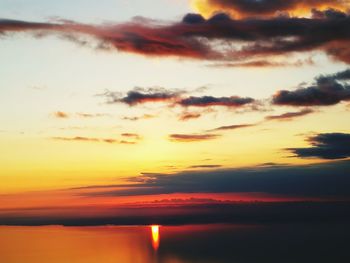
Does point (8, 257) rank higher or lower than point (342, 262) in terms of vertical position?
higher

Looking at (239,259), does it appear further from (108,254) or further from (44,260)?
(44,260)

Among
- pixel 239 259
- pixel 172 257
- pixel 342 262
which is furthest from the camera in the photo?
pixel 172 257

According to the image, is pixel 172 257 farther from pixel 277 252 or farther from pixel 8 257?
pixel 8 257

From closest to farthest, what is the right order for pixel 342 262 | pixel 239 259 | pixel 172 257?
1. pixel 342 262
2. pixel 239 259
3. pixel 172 257

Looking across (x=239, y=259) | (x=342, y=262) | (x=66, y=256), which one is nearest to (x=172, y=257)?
(x=239, y=259)

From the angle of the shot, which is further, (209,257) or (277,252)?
(277,252)

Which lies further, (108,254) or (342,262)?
(108,254)

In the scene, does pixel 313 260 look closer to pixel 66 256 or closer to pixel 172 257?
pixel 172 257

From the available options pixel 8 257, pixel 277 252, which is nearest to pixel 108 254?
pixel 8 257
